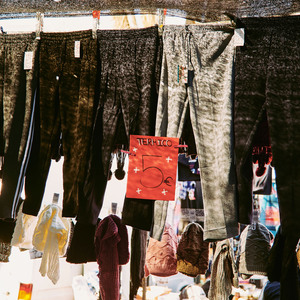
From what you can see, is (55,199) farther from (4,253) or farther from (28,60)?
(28,60)

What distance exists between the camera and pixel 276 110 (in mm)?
1605

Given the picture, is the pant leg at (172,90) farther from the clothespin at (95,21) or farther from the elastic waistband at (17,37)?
the elastic waistband at (17,37)

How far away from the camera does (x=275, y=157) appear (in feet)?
5.15

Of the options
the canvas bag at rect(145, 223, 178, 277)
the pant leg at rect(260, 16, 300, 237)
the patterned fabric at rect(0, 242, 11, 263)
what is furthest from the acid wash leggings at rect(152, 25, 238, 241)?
the patterned fabric at rect(0, 242, 11, 263)

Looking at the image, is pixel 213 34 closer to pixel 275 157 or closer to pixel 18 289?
pixel 275 157

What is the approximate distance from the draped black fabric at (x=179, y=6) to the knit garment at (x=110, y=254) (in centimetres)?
150

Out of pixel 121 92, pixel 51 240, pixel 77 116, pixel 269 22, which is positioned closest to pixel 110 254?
pixel 51 240

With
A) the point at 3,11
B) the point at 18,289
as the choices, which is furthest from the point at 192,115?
the point at 18,289

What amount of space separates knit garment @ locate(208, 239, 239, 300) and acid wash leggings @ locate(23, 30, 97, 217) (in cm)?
137

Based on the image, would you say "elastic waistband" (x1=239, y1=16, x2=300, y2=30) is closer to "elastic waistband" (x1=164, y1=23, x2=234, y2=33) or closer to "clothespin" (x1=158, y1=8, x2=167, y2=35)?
"elastic waistband" (x1=164, y1=23, x2=234, y2=33)

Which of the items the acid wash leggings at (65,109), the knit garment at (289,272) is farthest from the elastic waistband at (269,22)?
the knit garment at (289,272)

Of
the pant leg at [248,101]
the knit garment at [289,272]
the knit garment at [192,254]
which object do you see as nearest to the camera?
the knit garment at [289,272]

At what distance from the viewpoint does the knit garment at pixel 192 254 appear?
2.84m

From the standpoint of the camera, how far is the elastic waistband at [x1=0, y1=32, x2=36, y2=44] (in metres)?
1.95
